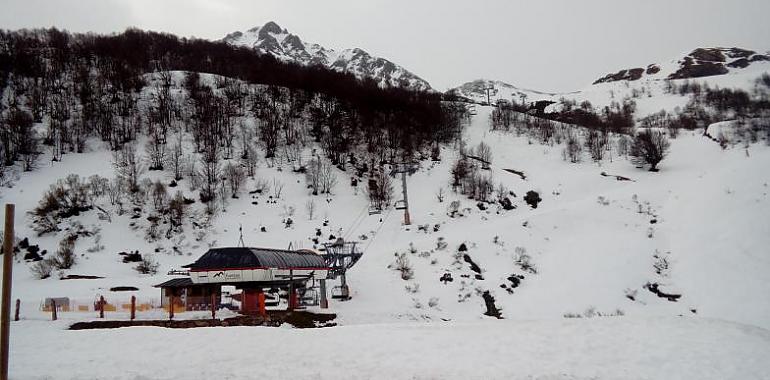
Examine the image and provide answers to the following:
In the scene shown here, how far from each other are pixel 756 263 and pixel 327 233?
1326 inches

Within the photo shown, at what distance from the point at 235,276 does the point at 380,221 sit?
26097 mm

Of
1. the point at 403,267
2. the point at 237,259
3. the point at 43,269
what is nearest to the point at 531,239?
the point at 403,267

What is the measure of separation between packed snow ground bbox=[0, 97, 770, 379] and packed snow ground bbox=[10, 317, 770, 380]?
0.07 metres

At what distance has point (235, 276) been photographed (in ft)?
77.6

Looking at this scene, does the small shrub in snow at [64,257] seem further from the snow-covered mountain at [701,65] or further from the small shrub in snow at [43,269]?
the snow-covered mountain at [701,65]

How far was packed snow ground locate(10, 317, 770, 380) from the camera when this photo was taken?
483 inches

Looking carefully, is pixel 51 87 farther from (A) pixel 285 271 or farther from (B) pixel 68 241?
(A) pixel 285 271

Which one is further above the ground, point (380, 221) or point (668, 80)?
point (668, 80)

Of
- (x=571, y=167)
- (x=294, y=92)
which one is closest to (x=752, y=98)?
(x=571, y=167)

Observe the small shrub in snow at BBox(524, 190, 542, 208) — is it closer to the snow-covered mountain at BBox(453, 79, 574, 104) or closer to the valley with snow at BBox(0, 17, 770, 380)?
the valley with snow at BBox(0, 17, 770, 380)

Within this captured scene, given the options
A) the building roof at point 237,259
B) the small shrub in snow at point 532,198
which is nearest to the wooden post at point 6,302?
the building roof at point 237,259

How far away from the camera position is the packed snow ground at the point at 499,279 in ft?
42.8

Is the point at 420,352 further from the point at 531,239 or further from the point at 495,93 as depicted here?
the point at 495,93

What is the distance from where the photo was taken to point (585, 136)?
69.2m
